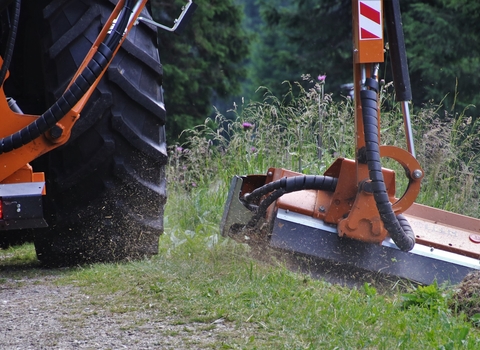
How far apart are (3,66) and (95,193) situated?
0.76 metres

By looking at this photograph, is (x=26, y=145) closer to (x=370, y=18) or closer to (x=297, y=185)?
(x=297, y=185)

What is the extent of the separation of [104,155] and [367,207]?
3.78 feet

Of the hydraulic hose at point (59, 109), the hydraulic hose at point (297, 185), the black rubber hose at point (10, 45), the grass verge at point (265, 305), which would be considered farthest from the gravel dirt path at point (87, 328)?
the hydraulic hose at point (297, 185)

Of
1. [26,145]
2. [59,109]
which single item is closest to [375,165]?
[59,109]

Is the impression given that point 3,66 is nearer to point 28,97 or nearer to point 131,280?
point 28,97

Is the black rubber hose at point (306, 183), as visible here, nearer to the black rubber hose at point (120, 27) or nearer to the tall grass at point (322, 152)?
the black rubber hose at point (120, 27)

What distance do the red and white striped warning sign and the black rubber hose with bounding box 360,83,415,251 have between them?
24 cm

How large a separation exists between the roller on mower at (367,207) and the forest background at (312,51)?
7.64 meters

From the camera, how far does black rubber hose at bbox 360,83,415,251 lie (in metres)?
3.18

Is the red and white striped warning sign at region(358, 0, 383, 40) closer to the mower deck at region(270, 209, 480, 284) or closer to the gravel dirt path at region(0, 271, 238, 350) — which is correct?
the mower deck at region(270, 209, 480, 284)

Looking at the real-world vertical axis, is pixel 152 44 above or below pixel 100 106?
above

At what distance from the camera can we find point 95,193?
11.5ft

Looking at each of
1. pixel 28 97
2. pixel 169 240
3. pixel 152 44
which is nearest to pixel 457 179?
pixel 169 240

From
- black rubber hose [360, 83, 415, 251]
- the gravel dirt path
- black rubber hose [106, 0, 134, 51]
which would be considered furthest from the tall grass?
the gravel dirt path
